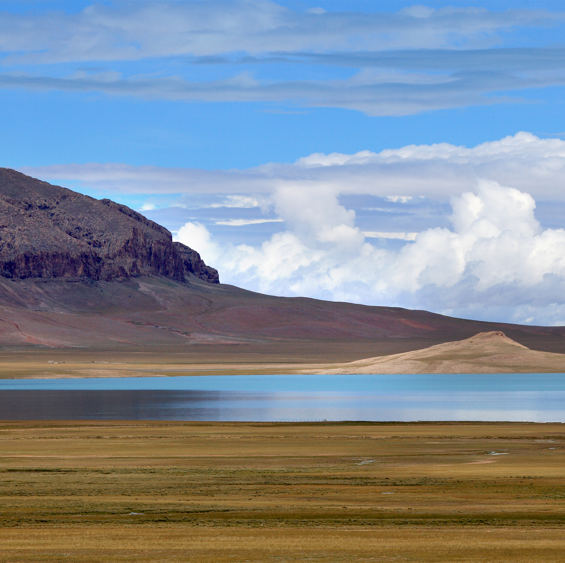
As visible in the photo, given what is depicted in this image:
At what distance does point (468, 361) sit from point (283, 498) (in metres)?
114

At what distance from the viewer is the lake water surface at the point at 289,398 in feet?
200

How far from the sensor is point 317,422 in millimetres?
54531

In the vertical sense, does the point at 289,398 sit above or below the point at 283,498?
above

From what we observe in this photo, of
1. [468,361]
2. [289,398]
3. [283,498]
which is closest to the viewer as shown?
[283,498]

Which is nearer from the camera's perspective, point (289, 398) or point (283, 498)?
point (283, 498)

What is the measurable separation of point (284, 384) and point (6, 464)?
76.8m

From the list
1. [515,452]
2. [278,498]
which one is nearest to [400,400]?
[515,452]

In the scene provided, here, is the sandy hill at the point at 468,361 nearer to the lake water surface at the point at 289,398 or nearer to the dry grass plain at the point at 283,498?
the lake water surface at the point at 289,398

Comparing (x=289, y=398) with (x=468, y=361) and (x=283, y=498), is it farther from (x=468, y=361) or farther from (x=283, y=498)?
(x=468, y=361)

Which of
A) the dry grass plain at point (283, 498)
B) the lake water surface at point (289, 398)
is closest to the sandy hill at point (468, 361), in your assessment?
the lake water surface at point (289, 398)

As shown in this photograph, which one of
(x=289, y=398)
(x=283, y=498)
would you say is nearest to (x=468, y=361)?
(x=289, y=398)

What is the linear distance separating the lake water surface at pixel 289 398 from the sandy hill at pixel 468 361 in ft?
25.2

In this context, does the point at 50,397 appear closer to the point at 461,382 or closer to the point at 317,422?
the point at 317,422

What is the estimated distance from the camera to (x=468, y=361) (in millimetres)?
133875
